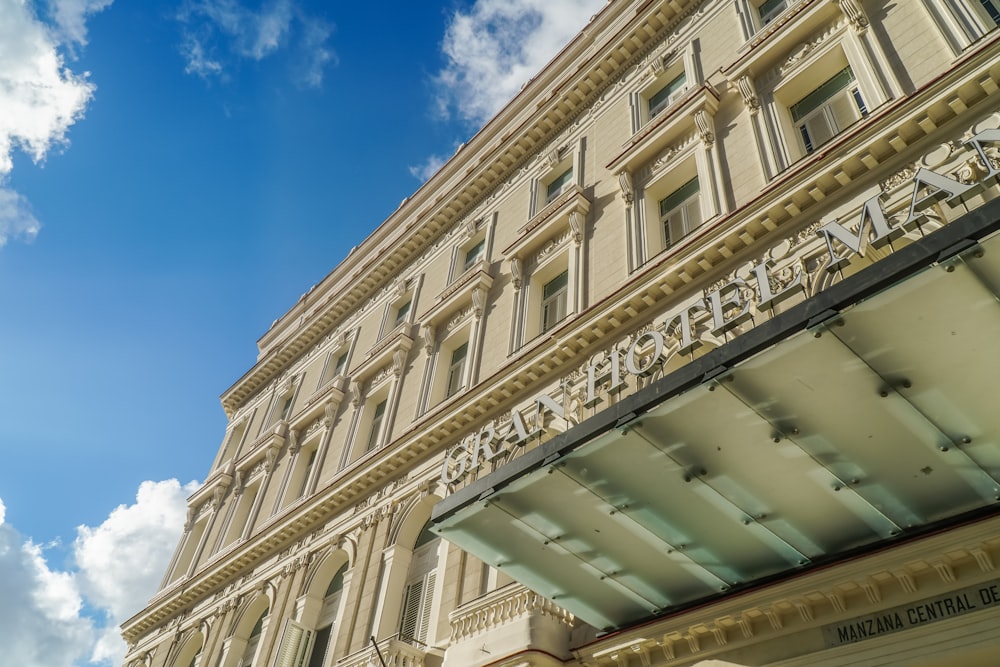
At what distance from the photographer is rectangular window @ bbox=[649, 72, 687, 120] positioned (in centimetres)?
2288

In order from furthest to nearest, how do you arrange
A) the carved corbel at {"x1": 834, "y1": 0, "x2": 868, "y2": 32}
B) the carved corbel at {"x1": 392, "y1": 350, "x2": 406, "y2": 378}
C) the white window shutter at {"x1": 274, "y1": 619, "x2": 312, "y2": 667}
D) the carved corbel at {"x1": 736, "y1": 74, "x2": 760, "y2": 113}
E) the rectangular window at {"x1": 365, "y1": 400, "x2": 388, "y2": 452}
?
the carved corbel at {"x1": 392, "y1": 350, "x2": 406, "y2": 378} → the rectangular window at {"x1": 365, "y1": 400, "x2": 388, "y2": 452} → the white window shutter at {"x1": 274, "y1": 619, "x2": 312, "y2": 667} → the carved corbel at {"x1": 736, "y1": 74, "x2": 760, "y2": 113} → the carved corbel at {"x1": 834, "y1": 0, "x2": 868, "y2": 32}

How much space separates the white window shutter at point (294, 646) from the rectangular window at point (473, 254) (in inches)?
520

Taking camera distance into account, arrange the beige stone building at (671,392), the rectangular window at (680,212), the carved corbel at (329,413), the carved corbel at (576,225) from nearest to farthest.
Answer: the beige stone building at (671,392) < the rectangular window at (680,212) < the carved corbel at (576,225) < the carved corbel at (329,413)

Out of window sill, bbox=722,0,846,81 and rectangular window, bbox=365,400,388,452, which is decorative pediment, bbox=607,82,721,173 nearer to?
window sill, bbox=722,0,846,81

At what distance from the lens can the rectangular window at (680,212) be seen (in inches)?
756

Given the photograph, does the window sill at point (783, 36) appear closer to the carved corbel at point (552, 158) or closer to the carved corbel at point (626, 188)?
the carved corbel at point (626, 188)

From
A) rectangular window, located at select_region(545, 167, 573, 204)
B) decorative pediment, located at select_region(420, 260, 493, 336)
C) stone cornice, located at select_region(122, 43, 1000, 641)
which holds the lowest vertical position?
stone cornice, located at select_region(122, 43, 1000, 641)

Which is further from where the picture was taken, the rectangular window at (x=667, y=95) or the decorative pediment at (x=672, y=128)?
the rectangular window at (x=667, y=95)

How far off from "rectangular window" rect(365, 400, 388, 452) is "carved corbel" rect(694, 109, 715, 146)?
13275 millimetres

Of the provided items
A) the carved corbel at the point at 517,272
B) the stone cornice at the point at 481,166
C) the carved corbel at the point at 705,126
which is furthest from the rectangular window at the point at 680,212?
the stone cornice at the point at 481,166

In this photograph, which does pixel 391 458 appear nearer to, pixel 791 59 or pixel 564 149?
pixel 564 149

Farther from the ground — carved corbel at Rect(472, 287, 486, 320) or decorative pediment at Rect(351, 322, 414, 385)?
decorative pediment at Rect(351, 322, 414, 385)

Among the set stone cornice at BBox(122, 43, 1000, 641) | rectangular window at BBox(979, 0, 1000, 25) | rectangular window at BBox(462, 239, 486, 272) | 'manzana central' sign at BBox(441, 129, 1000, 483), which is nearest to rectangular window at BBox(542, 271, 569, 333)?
stone cornice at BBox(122, 43, 1000, 641)

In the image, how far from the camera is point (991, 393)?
333 inches
